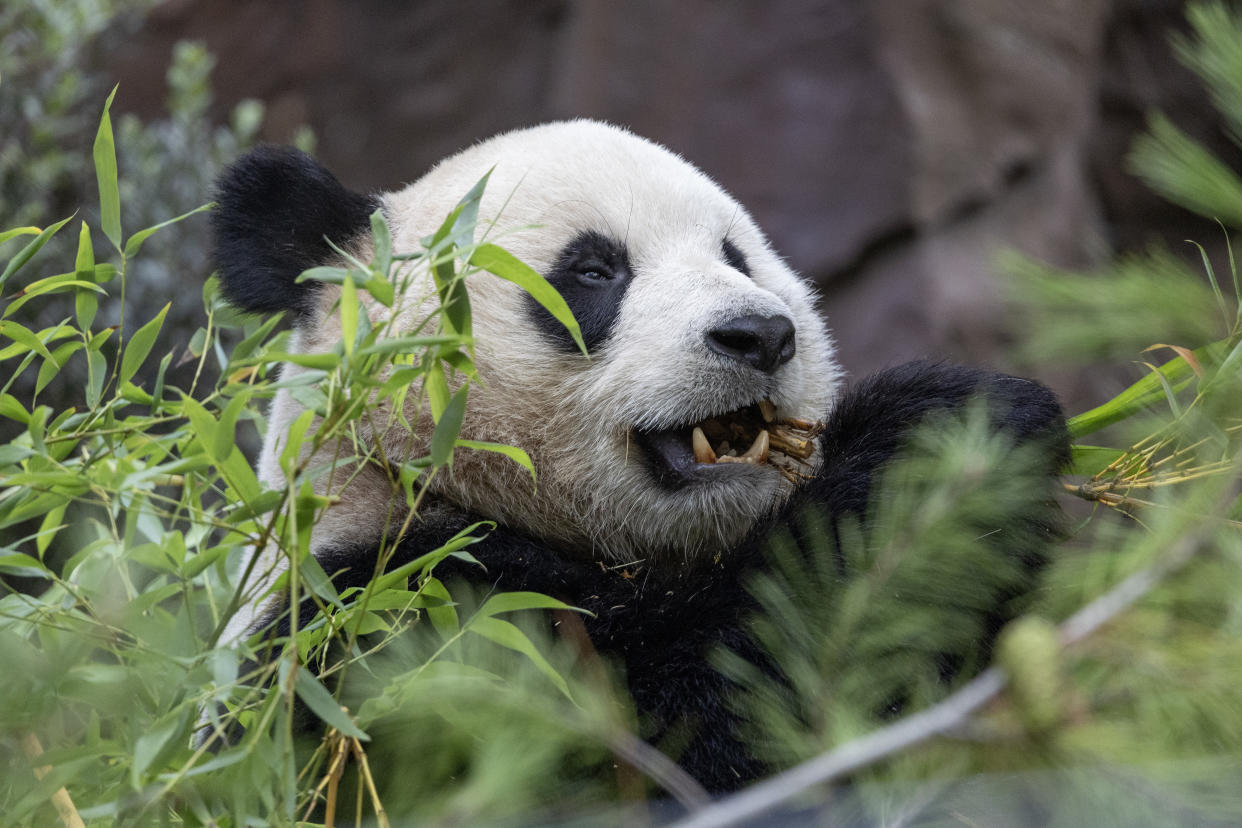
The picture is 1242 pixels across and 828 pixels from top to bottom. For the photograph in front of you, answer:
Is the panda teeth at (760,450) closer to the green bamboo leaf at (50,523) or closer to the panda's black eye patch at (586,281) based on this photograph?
the panda's black eye patch at (586,281)

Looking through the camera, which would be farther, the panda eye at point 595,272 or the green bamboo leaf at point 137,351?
the panda eye at point 595,272

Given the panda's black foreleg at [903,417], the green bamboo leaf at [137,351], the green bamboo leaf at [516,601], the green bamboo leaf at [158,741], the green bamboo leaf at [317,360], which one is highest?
the green bamboo leaf at [317,360]

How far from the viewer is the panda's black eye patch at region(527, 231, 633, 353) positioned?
193 cm

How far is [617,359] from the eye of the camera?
1.87 metres

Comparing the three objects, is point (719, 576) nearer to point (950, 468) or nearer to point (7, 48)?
point (950, 468)

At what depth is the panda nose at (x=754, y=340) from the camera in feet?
5.67

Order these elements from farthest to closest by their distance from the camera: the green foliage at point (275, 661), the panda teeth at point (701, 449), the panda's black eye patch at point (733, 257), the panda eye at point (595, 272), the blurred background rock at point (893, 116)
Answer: the blurred background rock at point (893, 116)
the panda's black eye patch at point (733, 257)
the panda eye at point (595, 272)
the panda teeth at point (701, 449)
the green foliage at point (275, 661)

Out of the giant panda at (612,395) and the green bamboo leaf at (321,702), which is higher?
the green bamboo leaf at (321,702)

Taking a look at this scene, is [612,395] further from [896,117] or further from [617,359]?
[896,117]

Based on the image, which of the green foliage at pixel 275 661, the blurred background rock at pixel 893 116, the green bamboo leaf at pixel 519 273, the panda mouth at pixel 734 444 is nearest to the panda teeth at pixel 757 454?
the panda mouth at pixel 734 444

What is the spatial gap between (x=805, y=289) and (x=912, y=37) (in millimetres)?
A: 3023

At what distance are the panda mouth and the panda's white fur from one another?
25 mm

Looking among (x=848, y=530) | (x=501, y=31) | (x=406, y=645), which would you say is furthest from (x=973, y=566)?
(x=501, y=31)

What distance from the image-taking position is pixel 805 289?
230 centimetres
